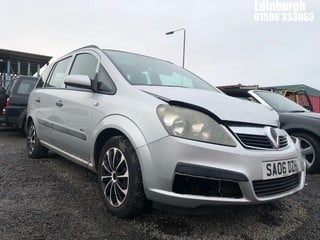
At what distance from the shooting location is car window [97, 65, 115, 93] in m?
3.23

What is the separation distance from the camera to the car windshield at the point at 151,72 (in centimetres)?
338

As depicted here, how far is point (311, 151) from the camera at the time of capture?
16.5 feet

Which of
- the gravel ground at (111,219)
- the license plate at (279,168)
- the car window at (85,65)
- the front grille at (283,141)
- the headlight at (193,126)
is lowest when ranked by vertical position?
the gravel ground at (111,219)

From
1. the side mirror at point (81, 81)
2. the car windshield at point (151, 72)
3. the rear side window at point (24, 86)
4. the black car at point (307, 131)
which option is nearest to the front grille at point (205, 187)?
the car windshield at point (151, 72)

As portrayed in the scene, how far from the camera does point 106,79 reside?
3.33 meters

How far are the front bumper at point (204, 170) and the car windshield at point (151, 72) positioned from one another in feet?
3.26

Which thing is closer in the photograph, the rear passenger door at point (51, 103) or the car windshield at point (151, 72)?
the car windshield at point (151, 72)

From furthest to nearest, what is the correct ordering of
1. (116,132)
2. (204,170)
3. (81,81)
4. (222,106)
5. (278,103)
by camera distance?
(278,103), (81,81), (116,132), (222,106), (204,170)

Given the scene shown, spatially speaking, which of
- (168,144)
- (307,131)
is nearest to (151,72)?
(168,144)

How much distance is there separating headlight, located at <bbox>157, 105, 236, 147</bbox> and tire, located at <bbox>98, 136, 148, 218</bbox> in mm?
430

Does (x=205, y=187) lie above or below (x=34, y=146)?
above

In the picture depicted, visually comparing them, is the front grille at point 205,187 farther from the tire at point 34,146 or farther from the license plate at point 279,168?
the tire at point 34,146

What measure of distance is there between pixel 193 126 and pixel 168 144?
0.79 ft

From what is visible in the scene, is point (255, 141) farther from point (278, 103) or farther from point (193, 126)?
point (278, 103)
